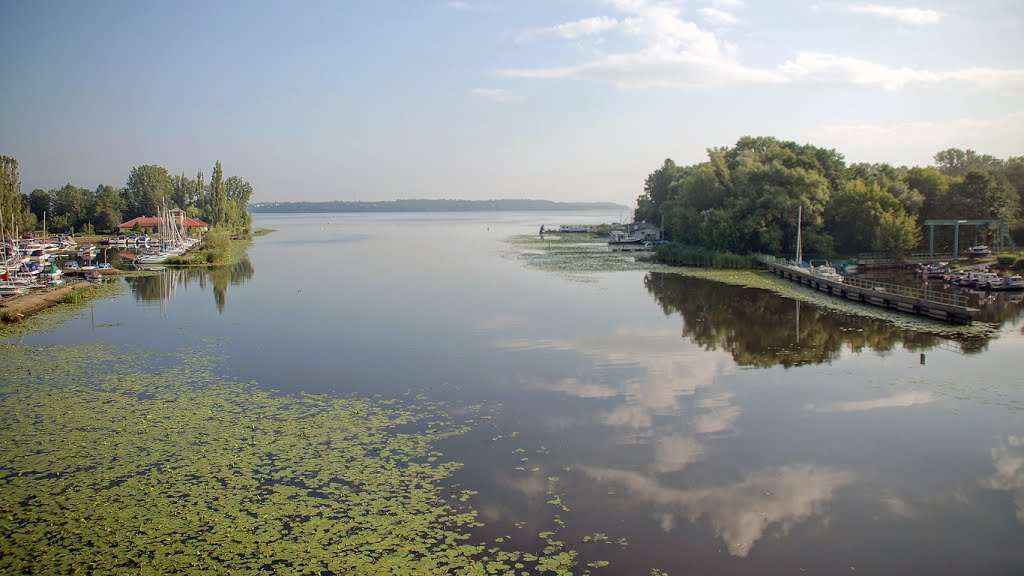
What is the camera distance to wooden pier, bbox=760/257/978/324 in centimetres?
3122

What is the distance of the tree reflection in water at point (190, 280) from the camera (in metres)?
41.0

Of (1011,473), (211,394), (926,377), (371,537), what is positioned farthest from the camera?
(926,377)

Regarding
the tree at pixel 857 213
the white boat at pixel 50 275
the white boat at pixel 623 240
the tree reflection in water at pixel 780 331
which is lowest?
the tree reflection in water at pixel 780 331

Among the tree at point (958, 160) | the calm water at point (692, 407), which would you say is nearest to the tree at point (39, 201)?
the calm water at point (692, 407)

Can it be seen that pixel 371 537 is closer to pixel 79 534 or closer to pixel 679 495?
pixel 79 534

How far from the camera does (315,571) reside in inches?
412

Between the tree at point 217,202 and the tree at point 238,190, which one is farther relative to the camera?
the tree at point 238,190

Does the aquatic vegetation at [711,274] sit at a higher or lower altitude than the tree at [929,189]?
lower

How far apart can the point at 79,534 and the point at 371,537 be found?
16.2 feet

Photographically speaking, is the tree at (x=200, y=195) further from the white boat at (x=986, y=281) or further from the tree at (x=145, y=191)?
the white boat at (x=986, y=281)

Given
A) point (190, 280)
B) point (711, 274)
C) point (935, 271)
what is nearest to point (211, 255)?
point (190, 280)

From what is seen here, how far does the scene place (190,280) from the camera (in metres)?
49.7

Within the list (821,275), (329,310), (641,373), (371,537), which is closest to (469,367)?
(641,373)

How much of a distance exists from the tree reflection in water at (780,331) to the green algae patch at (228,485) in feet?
45.1
